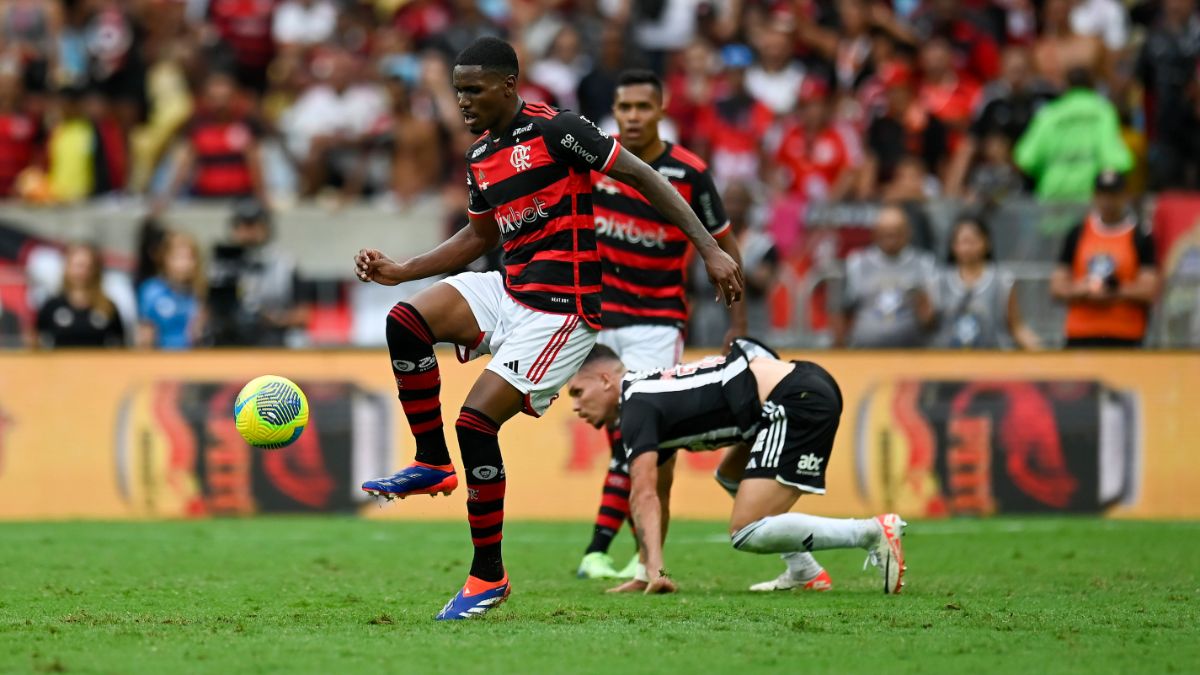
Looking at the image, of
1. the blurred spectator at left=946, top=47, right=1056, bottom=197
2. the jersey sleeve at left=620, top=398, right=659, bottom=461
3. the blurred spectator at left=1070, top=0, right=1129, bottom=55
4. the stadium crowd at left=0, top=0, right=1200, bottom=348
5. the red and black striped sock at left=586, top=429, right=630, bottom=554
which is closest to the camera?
the jersey sleeve at left=620, top=398, right=659, bottom=461

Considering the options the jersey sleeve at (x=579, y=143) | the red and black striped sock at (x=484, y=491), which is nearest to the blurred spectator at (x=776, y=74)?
the jersey sleeve at (x=579, y=143)

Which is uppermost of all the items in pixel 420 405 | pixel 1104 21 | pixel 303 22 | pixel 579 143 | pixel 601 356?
pixel 303 22

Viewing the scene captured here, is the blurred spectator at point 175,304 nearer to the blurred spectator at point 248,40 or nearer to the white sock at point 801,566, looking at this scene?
the blurred spectator at point 248,40

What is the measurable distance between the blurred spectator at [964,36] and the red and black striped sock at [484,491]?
444 inches

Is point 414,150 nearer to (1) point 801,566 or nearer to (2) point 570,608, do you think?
(1) point 801,566

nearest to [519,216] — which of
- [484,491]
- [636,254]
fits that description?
[484,491]

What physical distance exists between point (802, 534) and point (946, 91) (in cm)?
952

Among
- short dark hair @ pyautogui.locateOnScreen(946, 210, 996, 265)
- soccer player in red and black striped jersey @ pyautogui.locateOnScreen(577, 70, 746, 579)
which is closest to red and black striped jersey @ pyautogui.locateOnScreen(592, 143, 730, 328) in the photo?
soccer player in red and black striped jersey @ pyautogui.locateOnScreen(577, 70, 746, 579)

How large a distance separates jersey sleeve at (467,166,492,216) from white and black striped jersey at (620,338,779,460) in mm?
1479

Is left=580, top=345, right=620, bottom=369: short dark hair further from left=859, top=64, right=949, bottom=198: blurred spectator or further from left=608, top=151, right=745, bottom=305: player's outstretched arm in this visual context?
left=859, top=64, right=949, bottom=198: blurred spectator

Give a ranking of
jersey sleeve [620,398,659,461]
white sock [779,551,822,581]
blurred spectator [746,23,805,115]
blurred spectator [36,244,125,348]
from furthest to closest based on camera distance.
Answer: blurred spectator [746,23,805,115] → blurred spectator [36,244,125,348] → white sock [779,551,822,581] → jersey sleeve [620,398,659,461]

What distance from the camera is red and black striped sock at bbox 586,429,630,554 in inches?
392

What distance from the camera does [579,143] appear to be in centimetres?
752

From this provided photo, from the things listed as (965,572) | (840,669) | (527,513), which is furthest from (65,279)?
(840,669)
